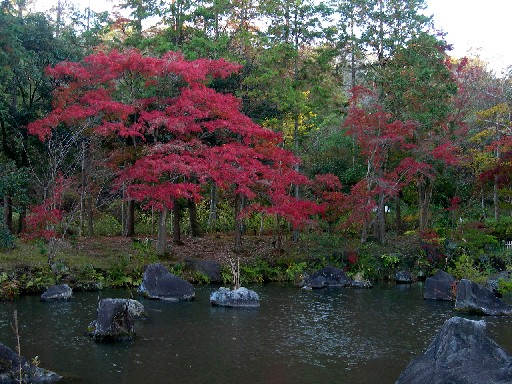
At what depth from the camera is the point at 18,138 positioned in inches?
920

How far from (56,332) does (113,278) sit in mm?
7482

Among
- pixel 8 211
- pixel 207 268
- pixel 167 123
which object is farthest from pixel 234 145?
pixel 8 211

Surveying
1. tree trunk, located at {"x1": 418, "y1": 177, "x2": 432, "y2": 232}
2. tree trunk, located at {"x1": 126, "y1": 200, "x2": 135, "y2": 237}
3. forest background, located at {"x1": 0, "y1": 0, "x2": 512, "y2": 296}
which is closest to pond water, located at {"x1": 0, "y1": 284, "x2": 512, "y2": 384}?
forest background, located at {"x1": 0, "y1": 0, "x2": 512, "y2": 296}

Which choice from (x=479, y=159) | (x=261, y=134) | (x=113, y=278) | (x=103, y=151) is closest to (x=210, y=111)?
(x=261, y=134)

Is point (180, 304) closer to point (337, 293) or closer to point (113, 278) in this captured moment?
point (113, 278)

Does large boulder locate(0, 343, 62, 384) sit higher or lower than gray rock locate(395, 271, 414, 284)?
higher

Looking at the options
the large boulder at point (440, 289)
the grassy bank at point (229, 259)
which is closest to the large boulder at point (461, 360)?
the large boulder at point (440, 289)

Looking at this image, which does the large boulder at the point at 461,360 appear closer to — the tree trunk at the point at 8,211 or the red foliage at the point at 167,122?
the red foliage at the point at 167,122

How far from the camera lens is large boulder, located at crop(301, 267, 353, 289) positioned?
21406 millimetres

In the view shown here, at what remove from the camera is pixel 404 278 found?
77.5ft

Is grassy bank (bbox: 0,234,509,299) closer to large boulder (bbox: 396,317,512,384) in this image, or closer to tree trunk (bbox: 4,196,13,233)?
tree trunk (bbox: 4,196,13,233)

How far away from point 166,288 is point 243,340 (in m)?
5.80

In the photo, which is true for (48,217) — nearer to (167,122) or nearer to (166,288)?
(166,288)

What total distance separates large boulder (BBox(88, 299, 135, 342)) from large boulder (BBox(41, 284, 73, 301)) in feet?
16.0
